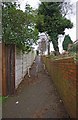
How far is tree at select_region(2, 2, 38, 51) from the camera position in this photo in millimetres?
11547

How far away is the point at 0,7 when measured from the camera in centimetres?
1127

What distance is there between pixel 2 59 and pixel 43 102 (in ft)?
8.51

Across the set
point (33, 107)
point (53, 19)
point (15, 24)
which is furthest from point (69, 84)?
point (53, 19)

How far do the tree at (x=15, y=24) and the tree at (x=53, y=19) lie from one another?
15.3m

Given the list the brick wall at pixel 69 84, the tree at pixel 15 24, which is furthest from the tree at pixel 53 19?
the brick wall at pixel 69 84

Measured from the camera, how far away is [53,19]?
97.6 ft

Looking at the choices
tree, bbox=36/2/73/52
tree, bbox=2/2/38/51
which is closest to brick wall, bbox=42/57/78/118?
tree, bbox=2/2/38/51

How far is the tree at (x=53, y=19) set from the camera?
94.7 feet

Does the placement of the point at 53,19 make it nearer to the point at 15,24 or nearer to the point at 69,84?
the point at 15,24

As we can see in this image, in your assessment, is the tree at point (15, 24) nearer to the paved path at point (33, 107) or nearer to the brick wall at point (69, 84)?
Result: the paved path at point (33, 107)

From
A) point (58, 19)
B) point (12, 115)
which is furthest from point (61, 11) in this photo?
point (12, 115)

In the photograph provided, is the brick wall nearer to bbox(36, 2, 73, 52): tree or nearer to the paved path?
the paved path

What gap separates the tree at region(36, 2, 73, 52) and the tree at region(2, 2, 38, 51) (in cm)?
1535

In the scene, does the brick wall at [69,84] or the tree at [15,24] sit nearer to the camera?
the brick wall at [69,84]
